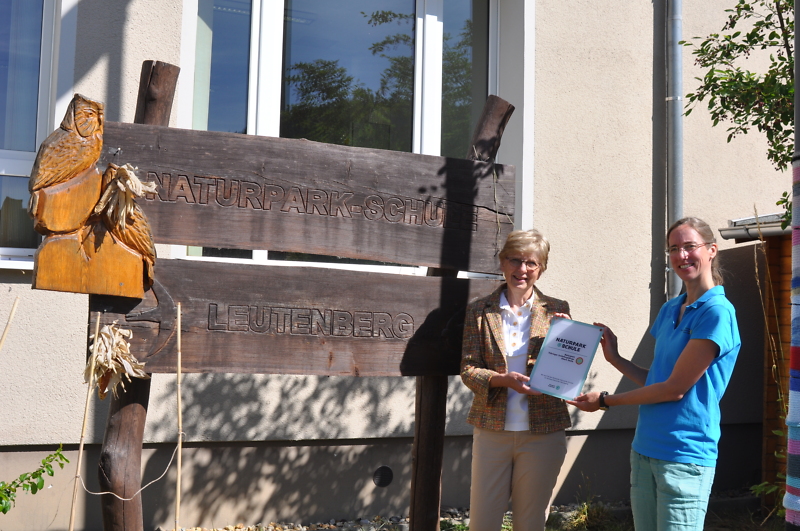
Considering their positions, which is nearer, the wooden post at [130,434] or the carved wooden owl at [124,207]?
the carved wooden owl at [124,207]

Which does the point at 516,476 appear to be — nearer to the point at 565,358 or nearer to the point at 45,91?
the point at 565,358

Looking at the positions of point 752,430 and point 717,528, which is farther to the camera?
point 752,430

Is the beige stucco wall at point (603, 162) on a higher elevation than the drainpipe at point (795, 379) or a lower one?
higher

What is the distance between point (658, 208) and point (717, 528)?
233cm

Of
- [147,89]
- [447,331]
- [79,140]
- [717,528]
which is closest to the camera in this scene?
[79,140]

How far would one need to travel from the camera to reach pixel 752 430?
5746mm

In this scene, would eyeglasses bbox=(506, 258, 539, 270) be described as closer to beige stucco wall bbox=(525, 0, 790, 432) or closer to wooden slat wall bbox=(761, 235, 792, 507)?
beige stucco wall bbox=(525, 0, 790, 432)

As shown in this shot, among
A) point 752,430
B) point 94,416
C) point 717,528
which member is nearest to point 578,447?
point 717,528

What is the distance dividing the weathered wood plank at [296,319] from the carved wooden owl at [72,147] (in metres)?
0.47

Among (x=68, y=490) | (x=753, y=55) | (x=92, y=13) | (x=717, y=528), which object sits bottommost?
(x=717, y=528)

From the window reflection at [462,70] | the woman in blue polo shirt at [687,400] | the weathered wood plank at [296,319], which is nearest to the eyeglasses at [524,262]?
the weathered wood plank at [296,319]

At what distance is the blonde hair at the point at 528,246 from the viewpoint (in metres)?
2.90

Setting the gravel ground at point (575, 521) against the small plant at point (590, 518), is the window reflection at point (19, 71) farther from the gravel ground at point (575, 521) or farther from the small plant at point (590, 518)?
the small plant at point (590, 518)

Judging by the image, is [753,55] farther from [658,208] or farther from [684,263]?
[684,263]
